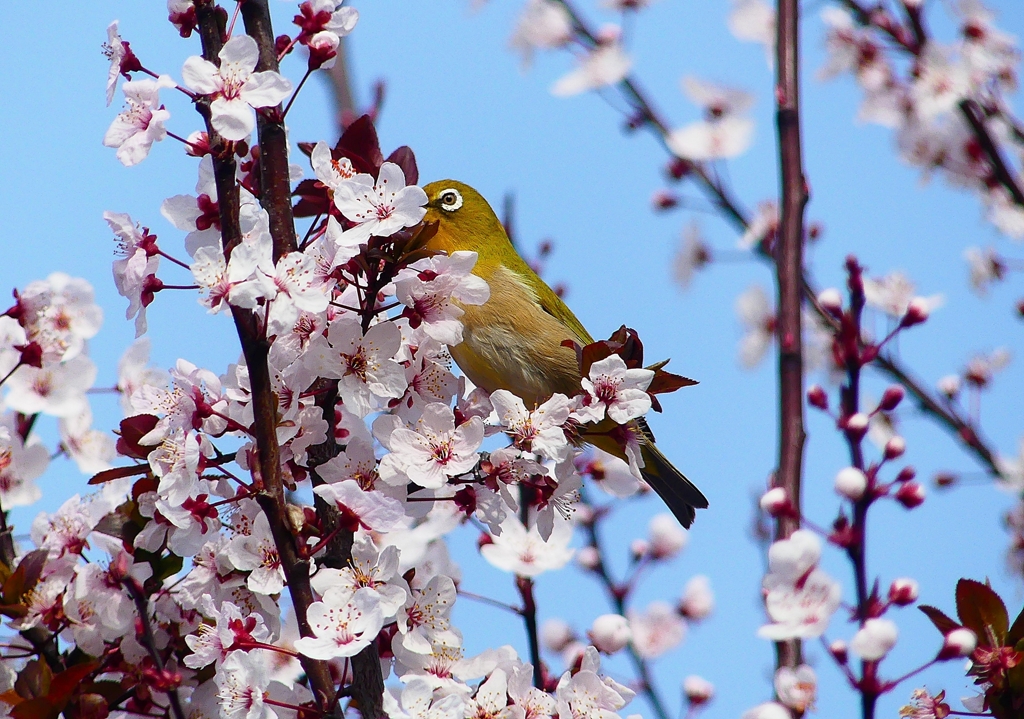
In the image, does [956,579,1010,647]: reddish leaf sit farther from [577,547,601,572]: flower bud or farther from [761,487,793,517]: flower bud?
[577,547,601,572]: flower bud

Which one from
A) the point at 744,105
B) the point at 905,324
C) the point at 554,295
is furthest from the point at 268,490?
the point at 744,105

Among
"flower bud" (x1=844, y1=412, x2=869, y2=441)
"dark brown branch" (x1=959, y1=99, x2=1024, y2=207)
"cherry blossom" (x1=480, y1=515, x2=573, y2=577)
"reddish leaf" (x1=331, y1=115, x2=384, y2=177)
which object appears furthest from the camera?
"dark brown branch" (x1=959, y1=99, x2=1024, y2=207)

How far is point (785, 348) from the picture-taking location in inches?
106

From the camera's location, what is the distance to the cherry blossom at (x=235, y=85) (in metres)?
1.91

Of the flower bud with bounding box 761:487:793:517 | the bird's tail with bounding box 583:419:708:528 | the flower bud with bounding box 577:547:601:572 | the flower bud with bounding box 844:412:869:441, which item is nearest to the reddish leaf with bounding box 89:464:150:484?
the flower bud with bounding box 761:487:793:517

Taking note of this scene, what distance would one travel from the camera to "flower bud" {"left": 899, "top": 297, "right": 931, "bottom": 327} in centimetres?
322

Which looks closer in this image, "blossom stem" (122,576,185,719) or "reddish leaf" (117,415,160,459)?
"blossom stem" (122,576,185,719)

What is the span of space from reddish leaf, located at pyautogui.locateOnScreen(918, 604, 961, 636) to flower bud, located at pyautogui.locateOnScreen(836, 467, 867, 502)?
13.3 inches

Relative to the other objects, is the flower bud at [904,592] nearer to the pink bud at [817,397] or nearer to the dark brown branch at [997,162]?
the pink bud at [817,397]

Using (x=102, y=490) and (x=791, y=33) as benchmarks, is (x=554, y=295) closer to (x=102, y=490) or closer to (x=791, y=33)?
(x=791, y=33)

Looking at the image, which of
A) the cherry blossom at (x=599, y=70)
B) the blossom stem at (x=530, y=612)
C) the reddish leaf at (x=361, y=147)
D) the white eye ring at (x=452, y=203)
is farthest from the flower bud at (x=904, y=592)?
the cherry blossom at (x=599, y=70)

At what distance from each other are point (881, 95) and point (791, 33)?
4.13m

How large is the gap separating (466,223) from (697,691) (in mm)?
2088

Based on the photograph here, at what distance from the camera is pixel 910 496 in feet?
8.63
